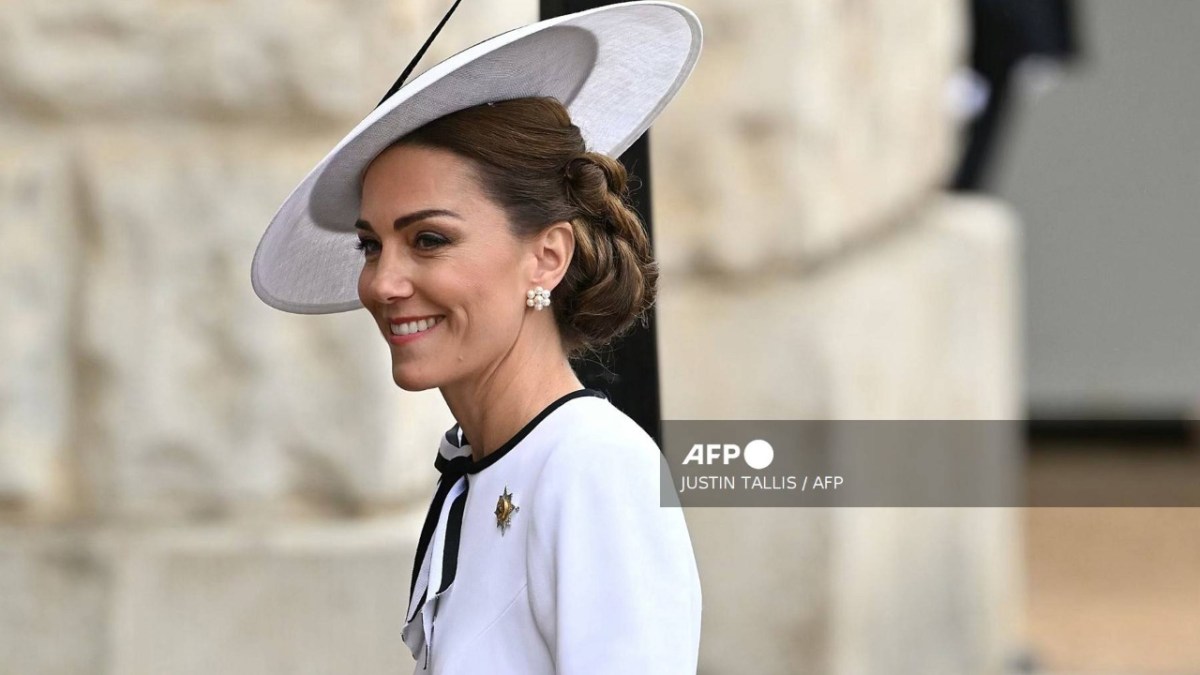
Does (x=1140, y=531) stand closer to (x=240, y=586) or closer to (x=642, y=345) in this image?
(x=240, y=586)

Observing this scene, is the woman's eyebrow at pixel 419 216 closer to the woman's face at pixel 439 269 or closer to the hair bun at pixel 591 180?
the woman's face at pixel 439 269

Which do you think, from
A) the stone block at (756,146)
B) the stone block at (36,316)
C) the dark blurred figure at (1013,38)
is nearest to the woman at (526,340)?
the stone block at (36,316)

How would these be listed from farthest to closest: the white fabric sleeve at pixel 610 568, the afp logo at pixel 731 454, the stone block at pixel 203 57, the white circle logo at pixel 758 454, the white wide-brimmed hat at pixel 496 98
→ the white circle logo at pixel 758 454
the afp logo at pixel 731 454
the stone block at pixel 203 57
the white wide-brimmed hat at pixel 496 98
the white fabric sleeve at pixel 610 568

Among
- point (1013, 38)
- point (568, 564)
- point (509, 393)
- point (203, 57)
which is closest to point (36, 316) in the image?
point (203, 57)

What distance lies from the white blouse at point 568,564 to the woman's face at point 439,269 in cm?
9

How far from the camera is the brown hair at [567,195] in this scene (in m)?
1.60

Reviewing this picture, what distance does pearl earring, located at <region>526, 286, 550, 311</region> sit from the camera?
1.64 m

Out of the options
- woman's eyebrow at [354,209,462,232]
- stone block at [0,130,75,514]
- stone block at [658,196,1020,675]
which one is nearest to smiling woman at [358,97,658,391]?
woman's eyebrow at [354,209,462,232]

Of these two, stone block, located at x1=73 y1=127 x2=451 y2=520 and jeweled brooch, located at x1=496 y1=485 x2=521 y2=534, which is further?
stone block, located at x1=73 y1=127 x2=451 y2=520

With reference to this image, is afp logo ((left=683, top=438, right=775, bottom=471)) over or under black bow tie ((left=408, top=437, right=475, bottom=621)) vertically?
under

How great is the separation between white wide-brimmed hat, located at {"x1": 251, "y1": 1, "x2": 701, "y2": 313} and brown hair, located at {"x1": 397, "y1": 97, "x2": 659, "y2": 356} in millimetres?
29

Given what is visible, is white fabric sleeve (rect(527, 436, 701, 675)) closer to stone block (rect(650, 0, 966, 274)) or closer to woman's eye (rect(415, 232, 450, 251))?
woman's eye (rect(415, 232, 450, 251))

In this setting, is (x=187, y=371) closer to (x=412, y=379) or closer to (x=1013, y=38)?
(x=412, y=379)

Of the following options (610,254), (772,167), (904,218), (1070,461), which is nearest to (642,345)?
(610,254)
